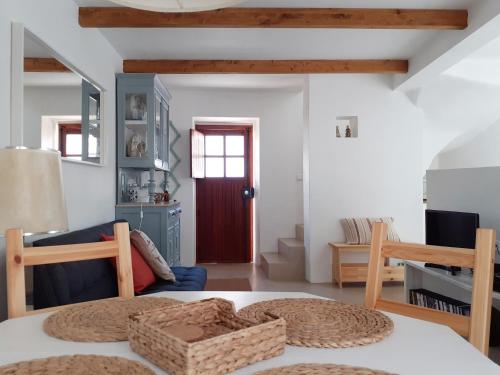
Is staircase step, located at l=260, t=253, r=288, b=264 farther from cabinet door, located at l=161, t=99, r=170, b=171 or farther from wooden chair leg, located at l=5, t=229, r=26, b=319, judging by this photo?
wooden chair leg, located at l=5, t=229, r=26, b=319

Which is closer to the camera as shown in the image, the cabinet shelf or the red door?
the cabinet shelf

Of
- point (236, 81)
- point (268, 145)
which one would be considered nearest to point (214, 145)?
point (268, 145)

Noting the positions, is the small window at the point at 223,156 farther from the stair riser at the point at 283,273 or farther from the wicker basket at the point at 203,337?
the wicker basket at the point at 203,337

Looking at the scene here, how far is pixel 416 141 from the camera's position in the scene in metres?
5.05

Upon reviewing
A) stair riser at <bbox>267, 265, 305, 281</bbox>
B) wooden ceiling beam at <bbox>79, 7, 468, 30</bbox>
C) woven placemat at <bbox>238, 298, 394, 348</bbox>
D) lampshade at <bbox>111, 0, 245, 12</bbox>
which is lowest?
stair riser at <bbox>267, 265, 305, 281</bbox>

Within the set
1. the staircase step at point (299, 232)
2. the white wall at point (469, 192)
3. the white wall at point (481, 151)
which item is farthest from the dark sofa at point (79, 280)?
the white wall at point (481, 151)

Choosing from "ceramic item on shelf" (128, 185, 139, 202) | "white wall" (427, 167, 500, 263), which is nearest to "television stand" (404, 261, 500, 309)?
"white wall" (427, 167, 500, 263)

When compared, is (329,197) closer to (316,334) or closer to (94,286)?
(94,286)

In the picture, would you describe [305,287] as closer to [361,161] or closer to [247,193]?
[361,161]

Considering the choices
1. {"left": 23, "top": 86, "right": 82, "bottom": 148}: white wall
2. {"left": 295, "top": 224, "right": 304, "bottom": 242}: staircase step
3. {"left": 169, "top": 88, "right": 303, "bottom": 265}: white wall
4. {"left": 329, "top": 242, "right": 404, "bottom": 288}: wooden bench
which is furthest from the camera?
{"left": 169, "top": 88, "right": 303, "bottom": 265}: white wall

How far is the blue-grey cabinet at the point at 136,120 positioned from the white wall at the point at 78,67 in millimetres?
106

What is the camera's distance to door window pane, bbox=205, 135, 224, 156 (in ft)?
21.5

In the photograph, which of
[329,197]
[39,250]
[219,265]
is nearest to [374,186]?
[329,197]

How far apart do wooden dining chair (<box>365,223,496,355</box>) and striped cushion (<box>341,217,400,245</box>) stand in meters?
3.53
